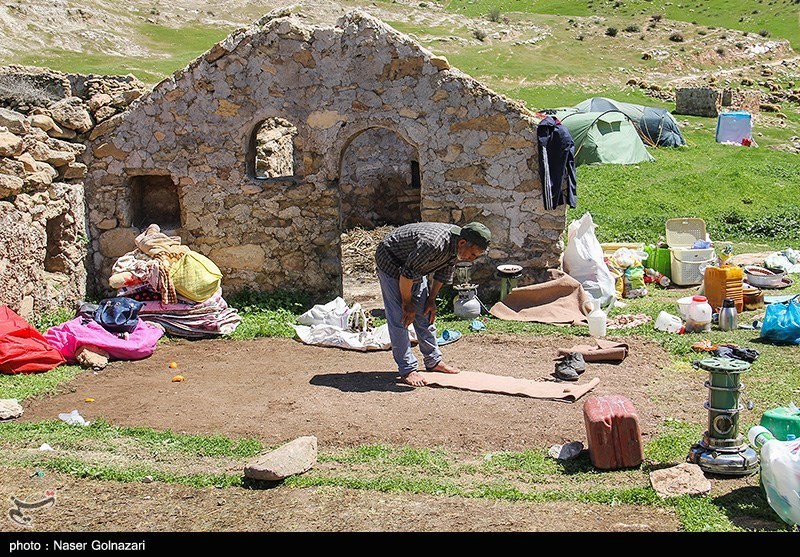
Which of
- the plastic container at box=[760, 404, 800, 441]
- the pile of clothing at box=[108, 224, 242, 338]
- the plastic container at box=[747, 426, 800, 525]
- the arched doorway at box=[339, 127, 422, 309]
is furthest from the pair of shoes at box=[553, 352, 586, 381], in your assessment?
the arched doorway at box=[339, 127, 422, 309]

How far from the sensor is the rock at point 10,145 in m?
10.1

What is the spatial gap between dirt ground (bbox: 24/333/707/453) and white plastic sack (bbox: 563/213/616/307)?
1800 millimetres

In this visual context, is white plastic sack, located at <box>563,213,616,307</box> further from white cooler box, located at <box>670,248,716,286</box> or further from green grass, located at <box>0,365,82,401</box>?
green grass, located at <box>0,365,82,401</box>

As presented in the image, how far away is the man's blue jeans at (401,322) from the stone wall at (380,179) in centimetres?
940

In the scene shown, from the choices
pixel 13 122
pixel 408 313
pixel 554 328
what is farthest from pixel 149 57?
pixel 408 313

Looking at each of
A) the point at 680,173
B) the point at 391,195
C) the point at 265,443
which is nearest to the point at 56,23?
the point at 391,195

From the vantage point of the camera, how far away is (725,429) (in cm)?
597

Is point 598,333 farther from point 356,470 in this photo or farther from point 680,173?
Answer: point 680,173

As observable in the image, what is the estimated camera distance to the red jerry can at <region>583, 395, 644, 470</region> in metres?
6.20

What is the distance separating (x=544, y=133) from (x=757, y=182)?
921 cm

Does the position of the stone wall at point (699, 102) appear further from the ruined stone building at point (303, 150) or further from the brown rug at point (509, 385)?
the brown rug at point (509, 385)

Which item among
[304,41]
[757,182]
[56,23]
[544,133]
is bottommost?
[757,182]

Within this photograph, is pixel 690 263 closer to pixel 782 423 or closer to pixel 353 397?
pixel 353 397

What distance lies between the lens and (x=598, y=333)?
1037 cm
